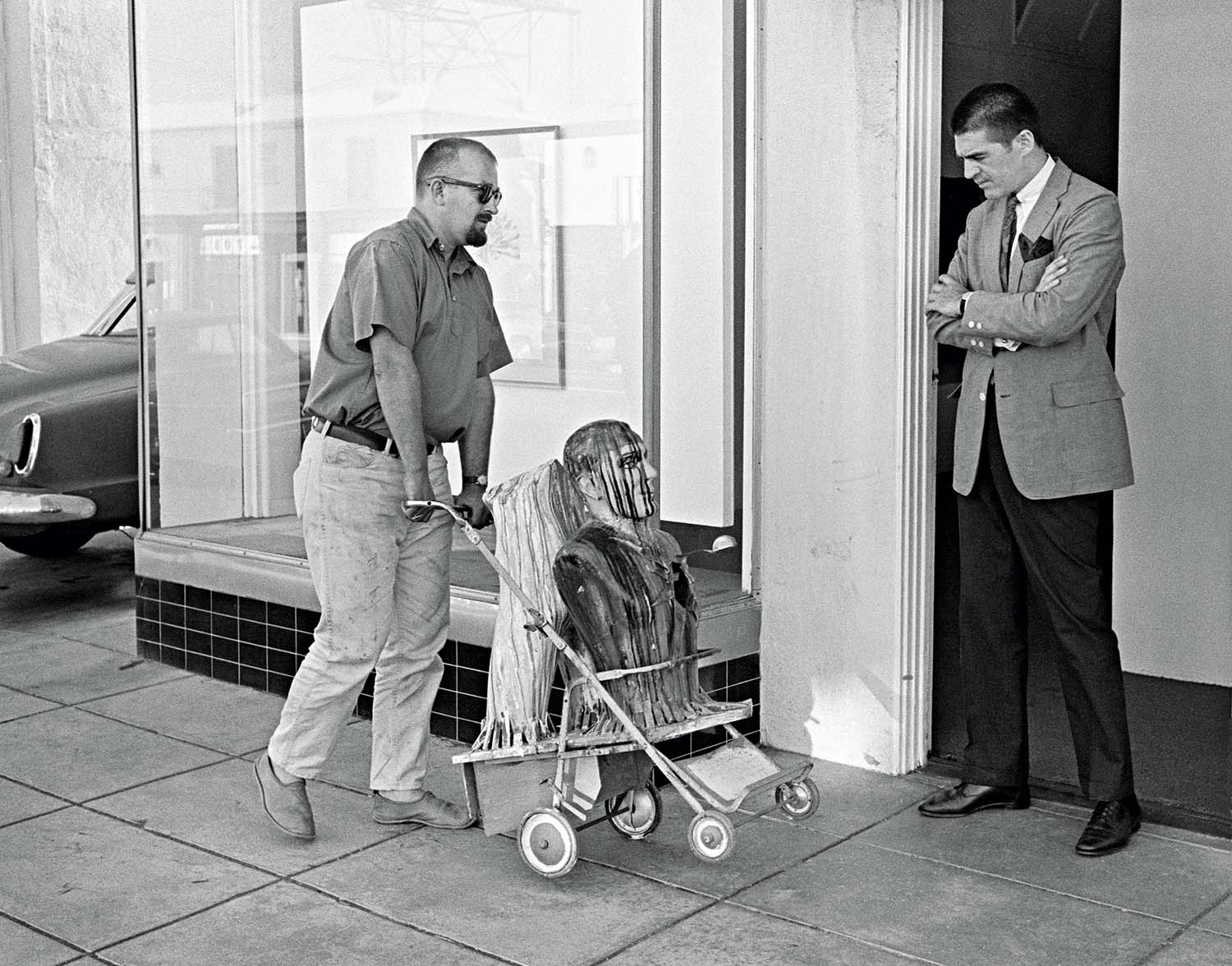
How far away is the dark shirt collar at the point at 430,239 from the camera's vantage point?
425 cm

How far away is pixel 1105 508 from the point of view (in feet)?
18.8

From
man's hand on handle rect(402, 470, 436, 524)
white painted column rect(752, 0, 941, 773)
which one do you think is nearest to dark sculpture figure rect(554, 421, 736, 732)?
man's hand on handle rect(402, 470, 436, 524)

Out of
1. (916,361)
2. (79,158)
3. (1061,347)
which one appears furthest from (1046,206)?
(79,158)

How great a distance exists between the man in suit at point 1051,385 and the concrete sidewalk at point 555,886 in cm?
34

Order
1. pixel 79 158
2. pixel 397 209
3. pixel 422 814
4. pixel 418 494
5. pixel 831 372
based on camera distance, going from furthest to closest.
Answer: pixel 79 158 → pixel 397 209 → pixel 831 372 → pixel 422 814 → pixel 418 494

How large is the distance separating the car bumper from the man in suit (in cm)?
461

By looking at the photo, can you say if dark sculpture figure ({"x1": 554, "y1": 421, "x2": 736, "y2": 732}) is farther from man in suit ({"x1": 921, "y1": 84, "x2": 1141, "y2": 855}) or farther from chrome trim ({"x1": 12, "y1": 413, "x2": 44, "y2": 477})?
chrome trim ({"x1": 12, "y1": 413, "x2": 44, "y2": 477})

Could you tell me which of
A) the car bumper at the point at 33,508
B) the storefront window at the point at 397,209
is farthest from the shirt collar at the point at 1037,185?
the car bumper at the point at 33,508

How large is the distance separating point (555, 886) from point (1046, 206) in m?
2.19

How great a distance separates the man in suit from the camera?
4.15 meters

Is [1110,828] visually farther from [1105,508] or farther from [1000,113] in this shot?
[1000,113]

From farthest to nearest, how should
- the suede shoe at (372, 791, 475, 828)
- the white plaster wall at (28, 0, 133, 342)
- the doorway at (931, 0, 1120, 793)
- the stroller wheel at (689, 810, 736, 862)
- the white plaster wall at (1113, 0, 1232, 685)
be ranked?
the white plaster wall at (28, 0, 133, 342)
the white plaster wall at (1113, 0, 1232, 685)
the doorway at (931, 0, 1120, 793)
the suede shoe at (372, 791, 475, 828)
the stroller wheel at (689, 810, 736, 862)

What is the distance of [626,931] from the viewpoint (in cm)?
373

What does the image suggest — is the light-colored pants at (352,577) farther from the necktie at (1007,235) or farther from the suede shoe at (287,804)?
the necktie at (1007,235)
